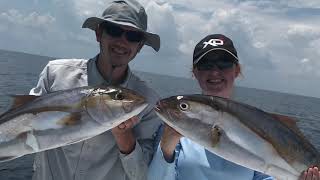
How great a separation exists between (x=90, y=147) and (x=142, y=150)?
2.30 feet

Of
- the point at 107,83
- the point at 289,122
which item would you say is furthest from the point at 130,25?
the point at 289,122

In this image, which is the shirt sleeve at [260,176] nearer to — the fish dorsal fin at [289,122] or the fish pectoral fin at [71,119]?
the fish dorsal fin at [289,122]

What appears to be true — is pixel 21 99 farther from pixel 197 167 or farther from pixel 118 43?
pixel 197 167

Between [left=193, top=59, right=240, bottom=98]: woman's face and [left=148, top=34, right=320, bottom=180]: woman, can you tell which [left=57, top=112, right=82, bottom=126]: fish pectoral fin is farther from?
[left=193, top=59, right=240, bottom=98]: woman's face

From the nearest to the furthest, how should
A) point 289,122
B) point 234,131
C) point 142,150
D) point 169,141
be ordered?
point 234,131, point 289,122, point 169,141, point 142,150

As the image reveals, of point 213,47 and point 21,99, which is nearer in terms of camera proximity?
point 21,99

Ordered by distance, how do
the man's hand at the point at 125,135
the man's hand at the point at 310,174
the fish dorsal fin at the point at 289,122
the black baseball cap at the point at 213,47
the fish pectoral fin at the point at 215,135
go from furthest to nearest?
the black baseball cap at the point at 213,47
the man's hand at the point at 125,135
the fish dorsal fin at the point at 289,122
the man's hand at the point at 310,174
the fish pectoral fin at the point at 215,135

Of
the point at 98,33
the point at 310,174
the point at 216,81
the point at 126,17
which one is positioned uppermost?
the point at 126,17

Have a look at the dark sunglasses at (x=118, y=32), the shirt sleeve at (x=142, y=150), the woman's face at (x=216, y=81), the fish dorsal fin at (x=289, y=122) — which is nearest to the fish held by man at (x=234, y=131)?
the fish dorsal fin at (x=289, y=122)

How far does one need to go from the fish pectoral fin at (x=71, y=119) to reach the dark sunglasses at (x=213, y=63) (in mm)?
1770

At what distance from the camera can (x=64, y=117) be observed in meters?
4.77

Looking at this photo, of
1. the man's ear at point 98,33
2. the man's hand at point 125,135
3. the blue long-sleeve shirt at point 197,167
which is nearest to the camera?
the man's hand at point 125,135

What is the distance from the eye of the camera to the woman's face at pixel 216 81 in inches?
222

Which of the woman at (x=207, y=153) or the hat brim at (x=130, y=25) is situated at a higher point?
the hat brim at (x=130, y=25)
